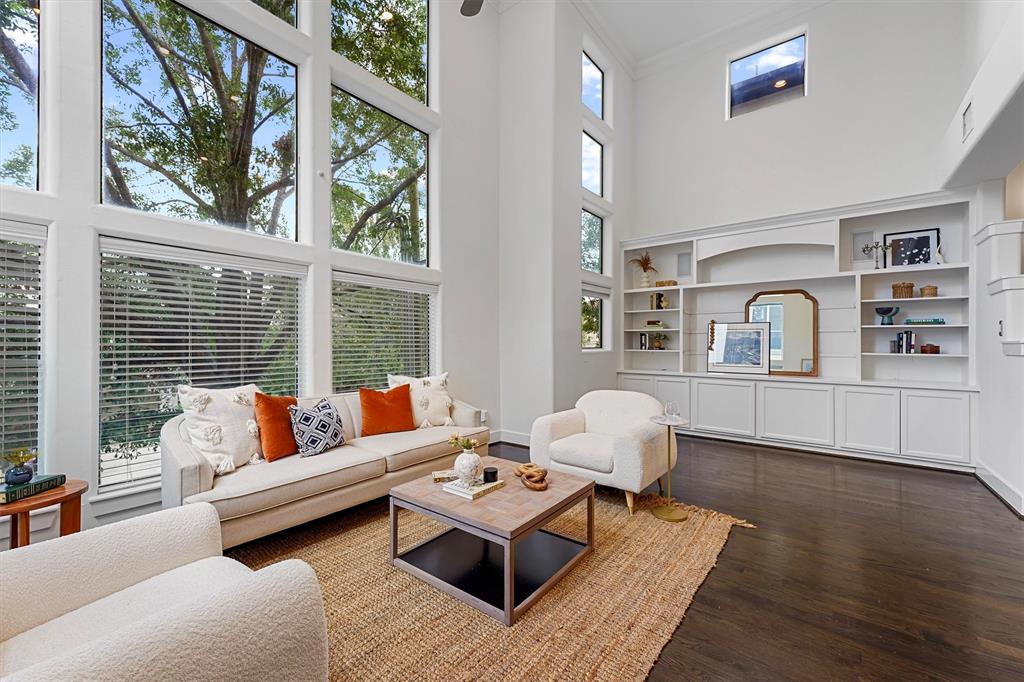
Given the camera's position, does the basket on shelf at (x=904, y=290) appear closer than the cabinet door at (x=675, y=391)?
Yes

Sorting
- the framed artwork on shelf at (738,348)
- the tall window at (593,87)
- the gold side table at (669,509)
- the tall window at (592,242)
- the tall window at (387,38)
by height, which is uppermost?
the tall window at (593,87)

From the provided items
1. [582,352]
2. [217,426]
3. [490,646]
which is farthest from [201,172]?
[582,352]

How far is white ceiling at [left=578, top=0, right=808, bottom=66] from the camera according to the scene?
5445mm

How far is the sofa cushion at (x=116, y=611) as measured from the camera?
41.6 inches

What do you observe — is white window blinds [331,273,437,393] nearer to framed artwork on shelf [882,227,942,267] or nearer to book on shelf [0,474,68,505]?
book on shelf [0,474,68,505]

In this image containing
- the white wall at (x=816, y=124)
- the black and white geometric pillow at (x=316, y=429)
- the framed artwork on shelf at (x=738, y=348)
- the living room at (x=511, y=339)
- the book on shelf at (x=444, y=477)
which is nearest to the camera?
the living room at (x=511, y=339)

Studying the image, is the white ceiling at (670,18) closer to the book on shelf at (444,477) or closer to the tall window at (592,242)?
the tall window at (592,242)

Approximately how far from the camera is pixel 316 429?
297 centimetres

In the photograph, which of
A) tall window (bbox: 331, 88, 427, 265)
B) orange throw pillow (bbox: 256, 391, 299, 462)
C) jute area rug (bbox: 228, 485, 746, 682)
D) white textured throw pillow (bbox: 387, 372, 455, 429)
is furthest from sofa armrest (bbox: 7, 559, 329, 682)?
tall window (bbox: 331, 88, 427, 265)

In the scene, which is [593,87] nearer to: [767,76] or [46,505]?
[767,76]

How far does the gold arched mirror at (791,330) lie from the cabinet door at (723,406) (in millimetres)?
475

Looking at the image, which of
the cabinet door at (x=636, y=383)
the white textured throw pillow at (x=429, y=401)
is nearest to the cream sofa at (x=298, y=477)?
the white textured throw pillow at (x=429, y=401)

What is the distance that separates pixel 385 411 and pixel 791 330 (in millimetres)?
4672

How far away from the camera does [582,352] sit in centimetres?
554
